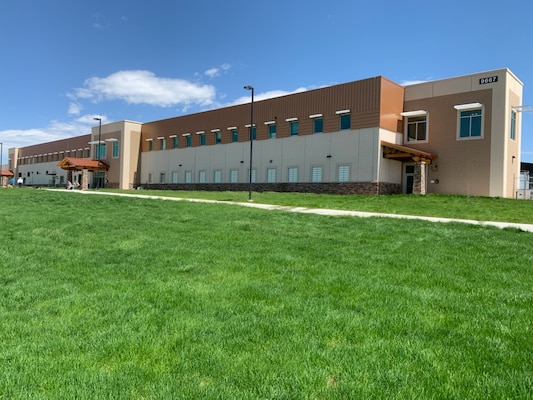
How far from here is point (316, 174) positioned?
1486 inches

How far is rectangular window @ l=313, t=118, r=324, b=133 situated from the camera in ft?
124

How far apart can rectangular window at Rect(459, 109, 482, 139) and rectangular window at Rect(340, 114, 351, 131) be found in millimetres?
8654

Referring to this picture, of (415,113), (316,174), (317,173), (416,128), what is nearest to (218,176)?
(316,174)

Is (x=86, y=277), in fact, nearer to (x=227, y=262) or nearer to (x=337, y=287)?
(x=227, y=262)

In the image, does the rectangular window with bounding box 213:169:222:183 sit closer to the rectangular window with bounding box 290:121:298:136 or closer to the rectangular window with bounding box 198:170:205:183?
the rectangular window with bounding box 198:170:205:183

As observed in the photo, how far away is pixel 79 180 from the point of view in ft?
209

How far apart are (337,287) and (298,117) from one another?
34.7 m

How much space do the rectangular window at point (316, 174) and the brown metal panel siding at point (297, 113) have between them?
340cm

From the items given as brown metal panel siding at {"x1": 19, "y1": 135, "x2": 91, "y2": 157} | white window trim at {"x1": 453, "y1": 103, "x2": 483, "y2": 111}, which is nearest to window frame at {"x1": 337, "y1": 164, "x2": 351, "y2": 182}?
white window trim at {"x1": 453, "y1": 103, "x2": 483, "y2": 111}

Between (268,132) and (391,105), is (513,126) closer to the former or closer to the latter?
(391,105)

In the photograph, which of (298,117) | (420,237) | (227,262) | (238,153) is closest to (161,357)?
(227,262)

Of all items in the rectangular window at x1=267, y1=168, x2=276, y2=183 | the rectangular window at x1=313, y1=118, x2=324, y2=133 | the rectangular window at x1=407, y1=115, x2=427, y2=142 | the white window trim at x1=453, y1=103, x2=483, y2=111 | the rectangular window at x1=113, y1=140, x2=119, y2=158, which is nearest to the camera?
the white window trim at x1=453, y1=103, x2=483, y2=111

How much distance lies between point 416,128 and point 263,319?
33.9 metres

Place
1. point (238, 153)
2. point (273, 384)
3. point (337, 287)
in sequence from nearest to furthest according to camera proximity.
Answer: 1. point (273, 384)
2. point (337, 287)
3. point (238, 153)
